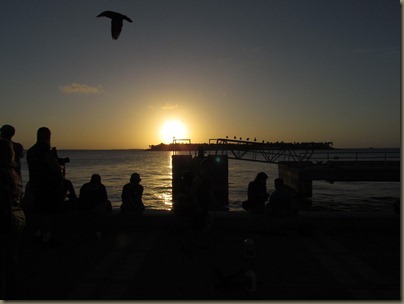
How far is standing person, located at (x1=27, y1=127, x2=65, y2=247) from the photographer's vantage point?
597 centimetres

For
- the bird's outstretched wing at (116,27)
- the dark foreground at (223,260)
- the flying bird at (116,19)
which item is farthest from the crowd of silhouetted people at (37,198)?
the flying bird at (116,19)

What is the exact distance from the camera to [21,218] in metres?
3.87

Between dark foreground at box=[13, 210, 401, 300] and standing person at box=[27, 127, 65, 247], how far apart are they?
3.34 ft

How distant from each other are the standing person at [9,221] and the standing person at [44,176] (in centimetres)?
210

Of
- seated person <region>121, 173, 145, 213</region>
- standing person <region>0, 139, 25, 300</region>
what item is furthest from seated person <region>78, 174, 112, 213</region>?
standing person <region>0, 139, 25, 300</region>

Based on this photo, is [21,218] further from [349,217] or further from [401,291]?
[349,217]

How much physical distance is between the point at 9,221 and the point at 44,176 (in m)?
2.45

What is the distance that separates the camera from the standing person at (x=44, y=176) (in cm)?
597

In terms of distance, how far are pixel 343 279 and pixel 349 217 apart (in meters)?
3.33

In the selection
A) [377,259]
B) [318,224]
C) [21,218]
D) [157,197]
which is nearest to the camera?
[21,218]

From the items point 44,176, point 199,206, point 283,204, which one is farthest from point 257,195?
point 44,176

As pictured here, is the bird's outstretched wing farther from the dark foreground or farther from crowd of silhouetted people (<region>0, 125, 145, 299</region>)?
the dark foreground

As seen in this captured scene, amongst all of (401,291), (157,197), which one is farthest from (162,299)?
(157,197)

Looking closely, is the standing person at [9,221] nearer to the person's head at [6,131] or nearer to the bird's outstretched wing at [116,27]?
the person's head at [6,131]
